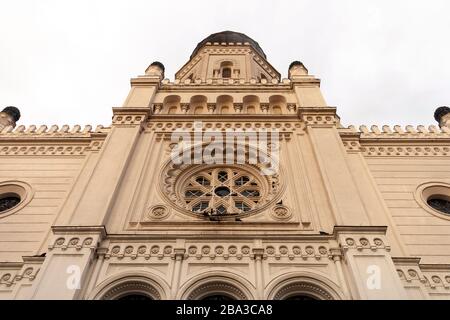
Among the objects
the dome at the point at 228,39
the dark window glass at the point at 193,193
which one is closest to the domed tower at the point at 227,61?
the dome at the point at 228,39

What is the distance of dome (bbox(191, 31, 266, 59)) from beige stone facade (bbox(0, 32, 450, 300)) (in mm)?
10006

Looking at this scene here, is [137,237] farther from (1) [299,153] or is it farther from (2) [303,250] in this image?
(1) [299,153]

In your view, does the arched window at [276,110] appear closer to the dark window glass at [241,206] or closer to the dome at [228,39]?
Answer: the dark window glass at [241,206]

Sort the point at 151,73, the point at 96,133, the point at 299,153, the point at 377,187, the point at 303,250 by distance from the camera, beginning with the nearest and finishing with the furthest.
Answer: the point at 303,250, the point at 377,187, the point at 299,153, the point at 96,133, the point at 151,73

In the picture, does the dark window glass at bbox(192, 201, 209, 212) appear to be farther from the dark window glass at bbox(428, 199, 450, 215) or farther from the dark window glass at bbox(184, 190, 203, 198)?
the dark window glass at bbox(428, 199, 450, 215)

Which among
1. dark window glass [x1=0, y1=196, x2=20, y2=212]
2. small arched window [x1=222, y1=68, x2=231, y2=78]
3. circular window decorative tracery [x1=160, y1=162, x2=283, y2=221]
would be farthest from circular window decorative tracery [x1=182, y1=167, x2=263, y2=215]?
small arched window [x1=222, y1=68, x2=231, y2=78]

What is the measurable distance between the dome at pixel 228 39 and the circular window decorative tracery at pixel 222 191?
1495 cm

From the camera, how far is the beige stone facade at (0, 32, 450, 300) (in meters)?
9.32

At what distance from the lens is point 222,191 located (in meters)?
13.0

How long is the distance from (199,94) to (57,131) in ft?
18.2

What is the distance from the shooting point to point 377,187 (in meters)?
12.8

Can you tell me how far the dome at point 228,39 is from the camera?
27.2m
